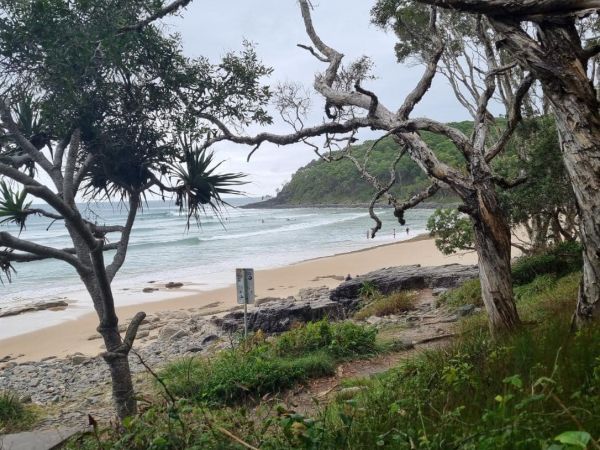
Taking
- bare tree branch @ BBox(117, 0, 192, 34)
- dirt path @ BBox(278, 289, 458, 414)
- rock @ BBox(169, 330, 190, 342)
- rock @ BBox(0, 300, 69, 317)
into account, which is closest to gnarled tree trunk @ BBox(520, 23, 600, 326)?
dirt path @ BBox(278, 289, 458, 414)

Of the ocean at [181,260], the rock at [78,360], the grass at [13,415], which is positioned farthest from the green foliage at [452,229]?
the grass at [13,415]

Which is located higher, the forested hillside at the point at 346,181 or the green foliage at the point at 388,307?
the forested hillside at the point at 346,181

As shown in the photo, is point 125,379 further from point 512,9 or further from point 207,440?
point 512,9

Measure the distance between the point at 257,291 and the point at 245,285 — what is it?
10192 mm

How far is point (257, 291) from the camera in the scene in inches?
721

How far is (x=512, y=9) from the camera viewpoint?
14.2 ft

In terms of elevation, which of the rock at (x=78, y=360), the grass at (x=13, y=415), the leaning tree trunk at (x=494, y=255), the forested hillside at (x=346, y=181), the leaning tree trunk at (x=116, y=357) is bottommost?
the rock at (x=78, y=360)

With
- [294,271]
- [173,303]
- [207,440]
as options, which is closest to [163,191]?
[207,440]

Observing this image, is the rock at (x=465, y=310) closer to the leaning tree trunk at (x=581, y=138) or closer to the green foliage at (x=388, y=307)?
the green foliage at (x=388, y=307)

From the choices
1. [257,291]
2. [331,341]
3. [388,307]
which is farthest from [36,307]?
[331,341]

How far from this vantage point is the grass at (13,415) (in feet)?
21.7

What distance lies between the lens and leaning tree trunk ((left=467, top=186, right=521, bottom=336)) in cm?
513

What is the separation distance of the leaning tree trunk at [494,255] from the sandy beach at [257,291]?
32.6ft

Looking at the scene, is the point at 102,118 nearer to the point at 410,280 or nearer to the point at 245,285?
the point at 245,285
